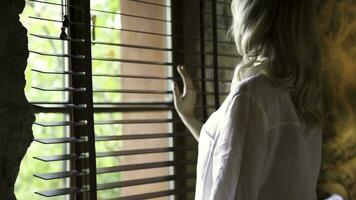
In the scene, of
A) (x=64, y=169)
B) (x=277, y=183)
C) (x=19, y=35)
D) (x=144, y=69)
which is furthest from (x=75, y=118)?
(x=277, y=183)

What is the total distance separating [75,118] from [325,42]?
44.4 inches

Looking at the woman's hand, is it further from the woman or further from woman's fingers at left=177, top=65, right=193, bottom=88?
the woman

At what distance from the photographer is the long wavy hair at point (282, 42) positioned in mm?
1330

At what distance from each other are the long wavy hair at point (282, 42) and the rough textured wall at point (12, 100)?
1.93ft

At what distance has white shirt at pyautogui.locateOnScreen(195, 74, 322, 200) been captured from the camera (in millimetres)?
1230

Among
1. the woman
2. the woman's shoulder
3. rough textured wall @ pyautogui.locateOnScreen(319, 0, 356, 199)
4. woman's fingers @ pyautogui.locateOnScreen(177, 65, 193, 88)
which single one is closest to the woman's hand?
woman's fingers @ pyautogui.locateOnScreen(177, 65, 193, 88)

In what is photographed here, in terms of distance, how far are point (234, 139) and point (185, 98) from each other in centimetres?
57

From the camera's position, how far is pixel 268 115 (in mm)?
1278

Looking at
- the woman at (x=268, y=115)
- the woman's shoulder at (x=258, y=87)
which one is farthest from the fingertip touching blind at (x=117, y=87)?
the woman's shoulder at (x=258, y=87)

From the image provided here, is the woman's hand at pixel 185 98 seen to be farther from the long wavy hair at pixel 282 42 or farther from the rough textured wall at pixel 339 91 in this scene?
the rough textured wall at pixel 339 91

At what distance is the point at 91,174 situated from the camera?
1.52m

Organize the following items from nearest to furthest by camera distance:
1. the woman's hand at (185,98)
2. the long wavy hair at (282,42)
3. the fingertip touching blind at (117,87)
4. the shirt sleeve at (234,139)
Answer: the shirt sleeve at (234,139) → the long wavy hair at (282,42) → the fingertip touching blind at (117,87) → the woman's hand at (185,98)

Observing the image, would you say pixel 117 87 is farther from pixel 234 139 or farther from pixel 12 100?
pixel 234 139

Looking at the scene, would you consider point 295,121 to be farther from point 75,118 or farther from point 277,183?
point 75,118
